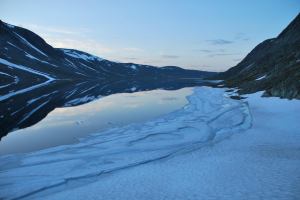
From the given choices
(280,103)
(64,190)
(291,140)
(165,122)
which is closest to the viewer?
(64,190)

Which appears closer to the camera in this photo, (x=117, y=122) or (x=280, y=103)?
(x=117, y=122)

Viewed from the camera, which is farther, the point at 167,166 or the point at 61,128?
the point at 61,128

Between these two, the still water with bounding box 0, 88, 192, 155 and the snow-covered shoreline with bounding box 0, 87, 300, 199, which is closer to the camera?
the snow-covered shoreline with bounding box 0, 87, 300, 199

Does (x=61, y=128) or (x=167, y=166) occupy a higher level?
(x=61, y=128)

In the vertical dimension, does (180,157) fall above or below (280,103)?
below

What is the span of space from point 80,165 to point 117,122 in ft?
45.3

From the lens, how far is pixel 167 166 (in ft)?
49.2

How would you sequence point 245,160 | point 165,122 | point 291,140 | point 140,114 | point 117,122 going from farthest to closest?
1. point 140,114
2. point 117,122
3. point 165,122
4. point 291,140
5. point 245,160

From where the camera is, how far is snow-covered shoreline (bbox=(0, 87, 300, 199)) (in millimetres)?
11797

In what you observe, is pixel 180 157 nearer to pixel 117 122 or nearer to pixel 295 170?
pixel 295 170

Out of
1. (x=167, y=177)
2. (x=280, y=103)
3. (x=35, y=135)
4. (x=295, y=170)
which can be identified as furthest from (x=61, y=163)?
(x=280, y=103)

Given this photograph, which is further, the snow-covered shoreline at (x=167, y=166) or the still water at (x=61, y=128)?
the still water at (x=61, y=128)

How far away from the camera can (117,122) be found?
29.3 meters

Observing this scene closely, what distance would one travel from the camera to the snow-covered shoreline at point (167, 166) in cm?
1180
